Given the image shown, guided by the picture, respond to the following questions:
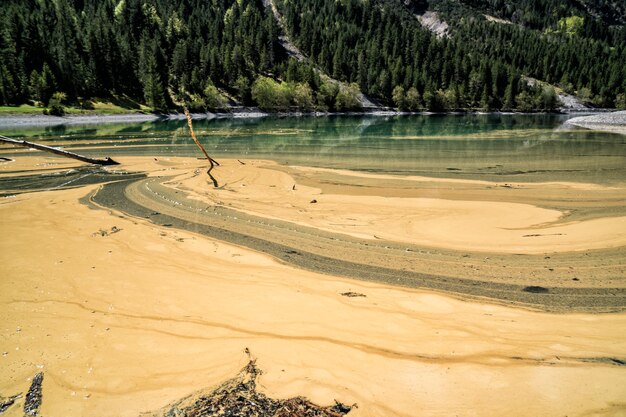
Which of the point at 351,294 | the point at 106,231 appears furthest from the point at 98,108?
the point at 351,294

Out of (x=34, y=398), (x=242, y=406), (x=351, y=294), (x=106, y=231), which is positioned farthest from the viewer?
(x=106, y=231)

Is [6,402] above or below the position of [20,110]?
below

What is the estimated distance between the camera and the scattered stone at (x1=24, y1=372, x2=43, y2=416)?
4395 millimetres

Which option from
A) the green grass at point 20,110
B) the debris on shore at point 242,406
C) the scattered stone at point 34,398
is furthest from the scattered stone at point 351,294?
the green grass at point 20,110

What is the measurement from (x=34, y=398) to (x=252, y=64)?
14424cm

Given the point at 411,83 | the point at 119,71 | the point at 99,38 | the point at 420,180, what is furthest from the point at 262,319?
the point at 411,83

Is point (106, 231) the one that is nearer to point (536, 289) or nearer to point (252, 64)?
point (536, 289)

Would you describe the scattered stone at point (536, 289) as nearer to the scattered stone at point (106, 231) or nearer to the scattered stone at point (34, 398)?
the scattered stone at point (34, 398)

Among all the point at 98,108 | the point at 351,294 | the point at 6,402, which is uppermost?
the point at 98,108

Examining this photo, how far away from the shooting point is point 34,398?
15.0ft

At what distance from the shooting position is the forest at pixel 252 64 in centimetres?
9125

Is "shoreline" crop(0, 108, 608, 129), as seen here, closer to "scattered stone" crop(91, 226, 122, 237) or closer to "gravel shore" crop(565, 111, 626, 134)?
"gravel shore" crop(565, 111, 626, 134)

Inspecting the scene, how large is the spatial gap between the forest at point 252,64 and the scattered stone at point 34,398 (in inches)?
3510

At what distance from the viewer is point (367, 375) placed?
508cm
